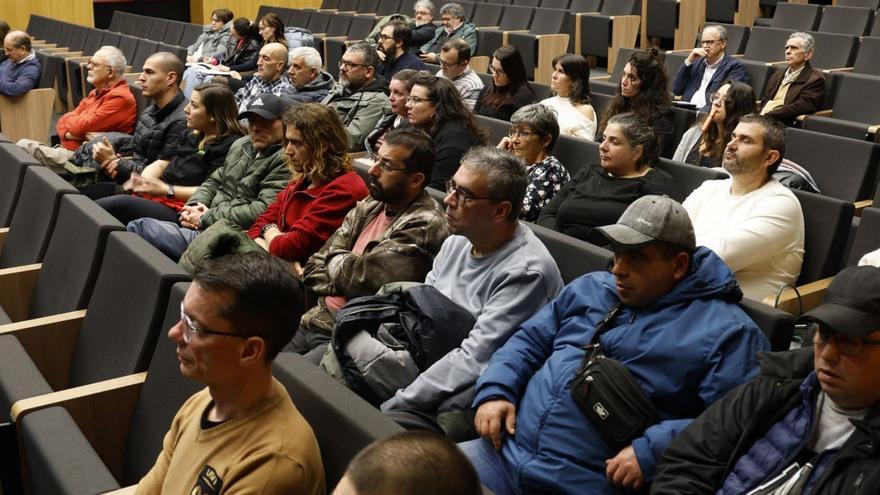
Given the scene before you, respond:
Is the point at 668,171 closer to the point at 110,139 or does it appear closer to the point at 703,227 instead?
the point at 703,227

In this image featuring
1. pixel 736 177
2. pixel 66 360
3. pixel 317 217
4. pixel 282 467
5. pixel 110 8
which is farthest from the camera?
pixel 110 8

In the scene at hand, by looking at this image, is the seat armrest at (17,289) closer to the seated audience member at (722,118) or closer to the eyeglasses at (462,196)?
the eyeglasses at (462,196)

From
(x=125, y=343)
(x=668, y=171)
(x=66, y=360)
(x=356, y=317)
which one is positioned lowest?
(x=66, y=360)

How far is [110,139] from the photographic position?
4516 millimetres

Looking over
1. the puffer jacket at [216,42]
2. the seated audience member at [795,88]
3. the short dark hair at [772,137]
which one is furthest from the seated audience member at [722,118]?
the puffer jacket at [216,42]

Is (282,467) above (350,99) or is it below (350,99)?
below

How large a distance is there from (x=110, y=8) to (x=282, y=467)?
11.3m

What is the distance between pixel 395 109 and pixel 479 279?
2032mm

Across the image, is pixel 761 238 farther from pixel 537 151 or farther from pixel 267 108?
pixel 267 108

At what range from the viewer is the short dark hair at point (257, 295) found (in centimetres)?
152

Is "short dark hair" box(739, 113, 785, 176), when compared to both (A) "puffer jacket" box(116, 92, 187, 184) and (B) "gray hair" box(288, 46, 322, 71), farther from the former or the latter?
(B) "gray hair" box(288, 46, 322, 71)

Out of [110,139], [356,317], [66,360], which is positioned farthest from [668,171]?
[110,139]

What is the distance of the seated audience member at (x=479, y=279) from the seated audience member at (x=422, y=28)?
4948 mm

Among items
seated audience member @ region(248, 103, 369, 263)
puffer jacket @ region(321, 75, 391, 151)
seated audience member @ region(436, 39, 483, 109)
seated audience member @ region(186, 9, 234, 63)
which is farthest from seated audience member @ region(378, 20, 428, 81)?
seated audience member @ region(248, 103, 369, 263)
